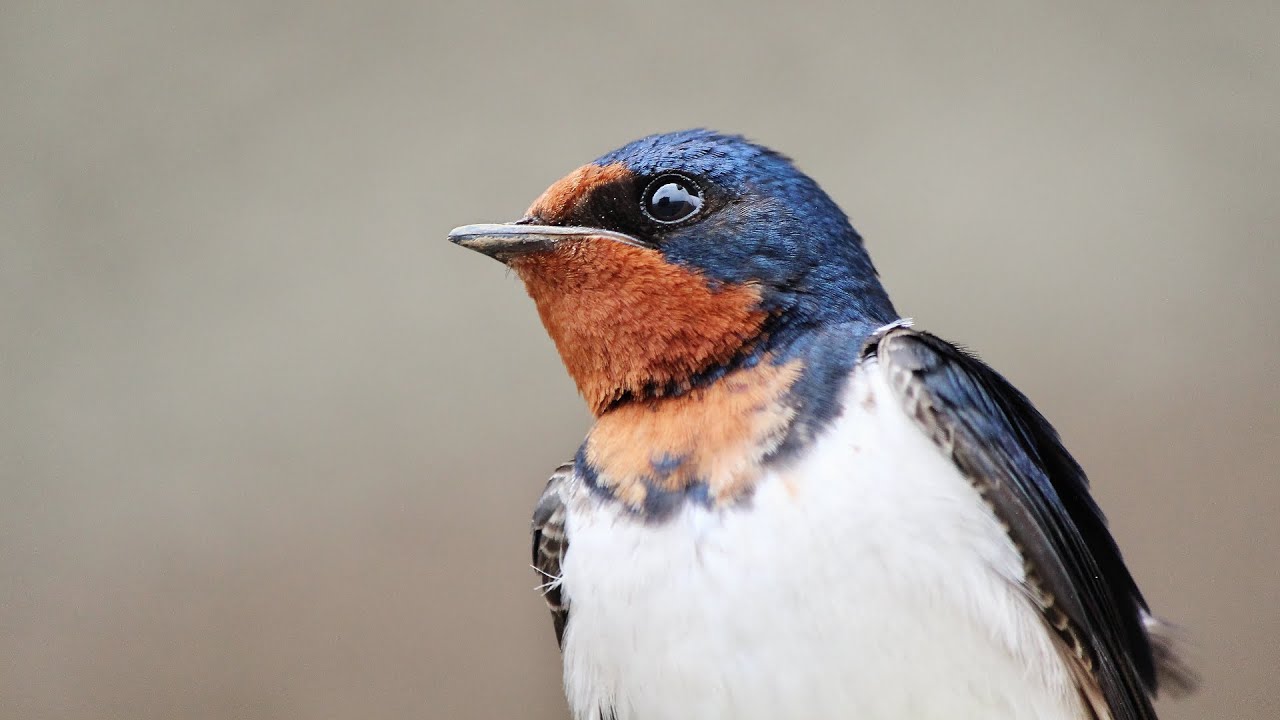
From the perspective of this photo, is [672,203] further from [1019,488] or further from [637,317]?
[1019,488]

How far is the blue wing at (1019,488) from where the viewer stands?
0.66 meters

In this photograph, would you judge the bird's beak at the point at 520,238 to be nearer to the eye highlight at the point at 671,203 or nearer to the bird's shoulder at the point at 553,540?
the eye highlight at the point at 671,203

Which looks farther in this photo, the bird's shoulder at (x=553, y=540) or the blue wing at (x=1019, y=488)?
the bird's shoulder at (x=553, y=540)

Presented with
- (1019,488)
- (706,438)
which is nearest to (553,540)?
(706,438)

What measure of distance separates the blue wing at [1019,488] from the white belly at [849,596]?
1 centimetres

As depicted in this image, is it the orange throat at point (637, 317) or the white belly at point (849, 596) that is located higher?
the orange throat at point (637, 317)

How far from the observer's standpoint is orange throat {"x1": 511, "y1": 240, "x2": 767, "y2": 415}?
0.70 meters

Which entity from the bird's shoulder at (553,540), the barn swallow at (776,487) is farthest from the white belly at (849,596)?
the bird's shoulder at (553,540)

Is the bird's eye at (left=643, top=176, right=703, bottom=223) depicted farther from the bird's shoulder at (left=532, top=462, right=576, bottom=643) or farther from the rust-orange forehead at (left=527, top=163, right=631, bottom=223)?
the bird's shoulder at (left=532, top=462, right=576, bottom=643)

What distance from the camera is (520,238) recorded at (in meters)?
0.73

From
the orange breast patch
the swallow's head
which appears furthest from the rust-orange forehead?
the orange breast patch

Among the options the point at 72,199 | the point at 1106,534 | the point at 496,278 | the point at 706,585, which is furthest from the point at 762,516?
the point at 72,199

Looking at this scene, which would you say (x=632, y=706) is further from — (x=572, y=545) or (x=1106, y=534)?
(x=1106, y=534)

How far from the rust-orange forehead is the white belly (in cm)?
21
